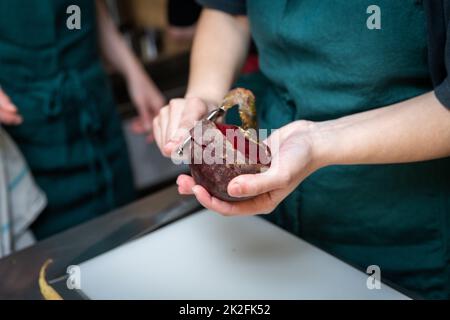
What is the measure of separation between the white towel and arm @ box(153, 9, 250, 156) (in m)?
0.40

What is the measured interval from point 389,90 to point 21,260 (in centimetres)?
61

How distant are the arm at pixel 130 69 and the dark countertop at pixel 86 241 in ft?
1.30

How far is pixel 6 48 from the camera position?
3.69 feet

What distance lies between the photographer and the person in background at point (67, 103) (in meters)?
1.14

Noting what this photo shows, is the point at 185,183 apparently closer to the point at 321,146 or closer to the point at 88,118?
the point at 321,146

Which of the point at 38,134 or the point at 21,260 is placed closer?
the point at 21,260

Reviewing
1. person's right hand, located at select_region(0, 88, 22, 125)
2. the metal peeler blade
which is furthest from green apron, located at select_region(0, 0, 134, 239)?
the metal peeler blade

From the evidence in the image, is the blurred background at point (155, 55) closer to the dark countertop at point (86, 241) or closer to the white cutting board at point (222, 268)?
the dark countertop at point (86, 241)

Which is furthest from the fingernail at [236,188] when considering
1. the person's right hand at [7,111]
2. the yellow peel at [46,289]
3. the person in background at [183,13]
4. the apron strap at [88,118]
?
the person in background at [183,13]

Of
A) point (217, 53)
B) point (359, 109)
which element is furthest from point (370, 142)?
point (217, 53)

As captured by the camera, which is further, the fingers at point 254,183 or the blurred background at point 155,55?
the blurred background at point 155,55

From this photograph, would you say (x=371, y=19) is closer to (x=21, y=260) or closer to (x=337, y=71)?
(x=337, y=71)

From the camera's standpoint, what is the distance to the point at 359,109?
789mm
